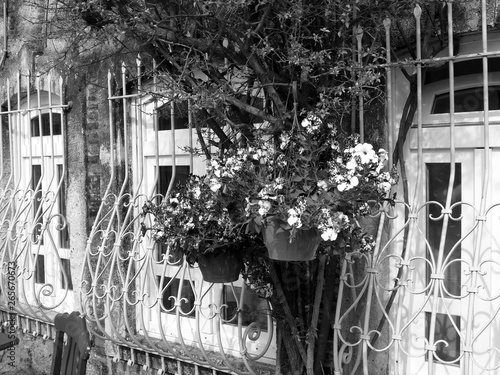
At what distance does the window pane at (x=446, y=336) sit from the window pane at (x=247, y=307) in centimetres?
99

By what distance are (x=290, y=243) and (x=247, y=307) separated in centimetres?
144

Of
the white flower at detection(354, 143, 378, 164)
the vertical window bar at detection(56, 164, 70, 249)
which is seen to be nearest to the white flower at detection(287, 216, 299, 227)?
the white flower at detection(354, 143, 378, 164)

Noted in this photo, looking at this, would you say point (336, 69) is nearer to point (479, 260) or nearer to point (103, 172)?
point (479, 260)

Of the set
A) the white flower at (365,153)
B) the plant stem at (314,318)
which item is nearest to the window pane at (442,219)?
the plant stem at (314,318)

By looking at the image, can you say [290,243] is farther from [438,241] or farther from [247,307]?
[247,307]

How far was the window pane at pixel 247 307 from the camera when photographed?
3656mm

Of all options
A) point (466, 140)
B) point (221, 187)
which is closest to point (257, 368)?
point (221, 187)

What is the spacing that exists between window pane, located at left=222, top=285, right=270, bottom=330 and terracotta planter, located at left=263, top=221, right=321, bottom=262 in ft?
3.80

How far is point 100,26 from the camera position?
295 centimetres

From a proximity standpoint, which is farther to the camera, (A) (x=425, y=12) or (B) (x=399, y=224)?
(B) (x=399, y=224)

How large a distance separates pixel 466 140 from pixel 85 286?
291cm

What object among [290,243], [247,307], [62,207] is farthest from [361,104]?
[62,207]

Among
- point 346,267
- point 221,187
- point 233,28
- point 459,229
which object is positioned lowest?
point 346,267

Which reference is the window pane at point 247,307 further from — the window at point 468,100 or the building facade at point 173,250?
the window at point 468,100
